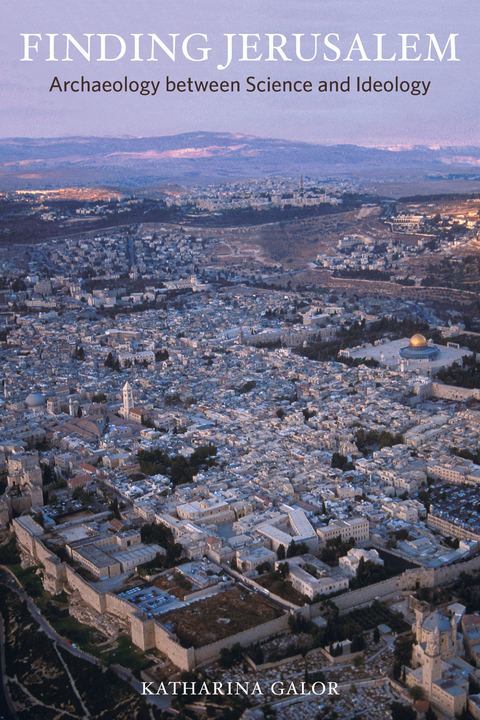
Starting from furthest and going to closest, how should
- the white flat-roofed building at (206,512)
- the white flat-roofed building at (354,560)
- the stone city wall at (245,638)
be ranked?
1. the white flat-roofed building at (206,512)
2. the white flat-roofed building at (354,560)
3. the stone city wall at (245,638)

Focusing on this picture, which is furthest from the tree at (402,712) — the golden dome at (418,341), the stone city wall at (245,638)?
the golden dome at (418,341)

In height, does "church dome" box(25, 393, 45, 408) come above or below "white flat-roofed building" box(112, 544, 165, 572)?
above

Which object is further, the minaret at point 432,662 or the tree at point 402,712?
the minaret at point 432,662

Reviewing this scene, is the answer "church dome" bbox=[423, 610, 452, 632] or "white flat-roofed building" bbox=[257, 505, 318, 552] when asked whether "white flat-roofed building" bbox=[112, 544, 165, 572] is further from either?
"church dome" bbox=[423, 610, 452, 632]

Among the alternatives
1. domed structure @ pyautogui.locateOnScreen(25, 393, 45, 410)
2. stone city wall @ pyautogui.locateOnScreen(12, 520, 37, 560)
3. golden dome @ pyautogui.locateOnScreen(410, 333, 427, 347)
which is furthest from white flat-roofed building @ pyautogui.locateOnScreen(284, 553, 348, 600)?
golden dome @ pyautogui.locateOnScreen(410, 333, 427, 347)

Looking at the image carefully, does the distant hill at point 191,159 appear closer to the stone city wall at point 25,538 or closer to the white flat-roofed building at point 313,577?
the stone city wall at point 25,538

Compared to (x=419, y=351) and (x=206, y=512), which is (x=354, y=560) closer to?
(x=206, y=512)

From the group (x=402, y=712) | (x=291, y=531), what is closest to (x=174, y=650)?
(x=402, y=712)
